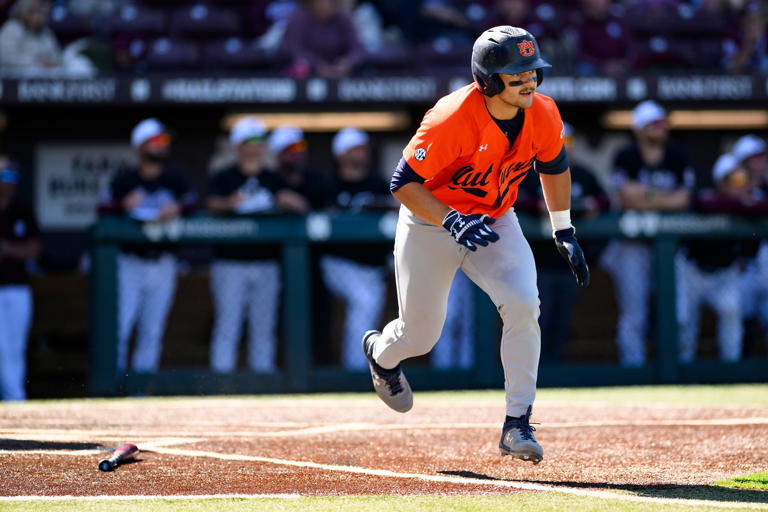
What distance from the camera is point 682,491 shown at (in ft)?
12.5

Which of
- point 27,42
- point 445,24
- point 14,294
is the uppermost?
point 445,24

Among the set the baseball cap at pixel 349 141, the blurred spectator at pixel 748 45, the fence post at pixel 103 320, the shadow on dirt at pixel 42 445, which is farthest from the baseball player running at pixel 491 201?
the blurred spectator at pixel 748 45

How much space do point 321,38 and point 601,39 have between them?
9.09ft

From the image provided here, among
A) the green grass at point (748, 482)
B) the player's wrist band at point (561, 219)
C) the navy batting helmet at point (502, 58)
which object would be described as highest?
the navy batting helmet at point (502, 58)

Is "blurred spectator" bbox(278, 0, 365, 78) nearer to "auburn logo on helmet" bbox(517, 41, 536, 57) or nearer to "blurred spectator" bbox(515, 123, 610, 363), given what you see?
"blurred spectator" bbox(515, 123, 610, 363)

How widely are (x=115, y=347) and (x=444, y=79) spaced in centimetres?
386

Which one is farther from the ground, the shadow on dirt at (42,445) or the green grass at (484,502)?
the green grass at (484,502)

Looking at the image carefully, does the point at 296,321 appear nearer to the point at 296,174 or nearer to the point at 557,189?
the point at 296,174

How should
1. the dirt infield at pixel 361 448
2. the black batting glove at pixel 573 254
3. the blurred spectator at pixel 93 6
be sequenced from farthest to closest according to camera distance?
the blurred spectator at pixel 93 6 → the black batting glove at pixel 573 254 → the dirt infield at pixel 361 448

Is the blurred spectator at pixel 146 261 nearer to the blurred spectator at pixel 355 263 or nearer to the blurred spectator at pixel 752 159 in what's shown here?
the blurred spectator at pixel 355 263

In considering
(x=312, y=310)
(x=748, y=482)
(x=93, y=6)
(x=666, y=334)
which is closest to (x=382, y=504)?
(x=748, y=482)

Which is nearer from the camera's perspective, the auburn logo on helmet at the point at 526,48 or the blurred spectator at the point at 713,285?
the auburn logo on helmet at the point at 526,48

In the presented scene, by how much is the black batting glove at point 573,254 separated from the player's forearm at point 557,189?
11cm

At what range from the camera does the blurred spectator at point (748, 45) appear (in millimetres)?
11506
